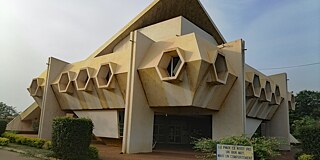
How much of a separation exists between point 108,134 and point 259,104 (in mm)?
10922

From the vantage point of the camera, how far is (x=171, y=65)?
13.9 m

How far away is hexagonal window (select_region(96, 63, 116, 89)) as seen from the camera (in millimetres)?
15547

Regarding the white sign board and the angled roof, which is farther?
the angled roof

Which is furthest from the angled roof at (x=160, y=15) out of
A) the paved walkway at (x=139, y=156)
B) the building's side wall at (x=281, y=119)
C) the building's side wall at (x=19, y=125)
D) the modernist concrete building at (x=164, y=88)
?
the building's side wall at (x=19, y=125)

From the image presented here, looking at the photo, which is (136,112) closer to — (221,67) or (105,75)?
(105,75)

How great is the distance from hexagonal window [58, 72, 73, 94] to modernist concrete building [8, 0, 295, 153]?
76mm

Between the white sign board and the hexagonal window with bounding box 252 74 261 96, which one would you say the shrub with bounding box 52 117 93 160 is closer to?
the white sign board

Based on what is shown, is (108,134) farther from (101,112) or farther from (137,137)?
(137,137)

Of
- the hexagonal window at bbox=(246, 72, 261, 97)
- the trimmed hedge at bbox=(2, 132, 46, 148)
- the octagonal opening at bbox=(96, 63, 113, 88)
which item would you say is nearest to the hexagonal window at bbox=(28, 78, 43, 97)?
the trimmed hedge at bbox=(2, 132, 46, 148)

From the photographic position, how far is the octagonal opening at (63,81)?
19.6m

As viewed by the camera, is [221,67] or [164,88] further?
[221,67]

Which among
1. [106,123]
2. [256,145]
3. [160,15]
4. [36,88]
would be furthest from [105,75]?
[256,145]

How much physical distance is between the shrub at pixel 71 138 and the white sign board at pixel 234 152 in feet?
17.8

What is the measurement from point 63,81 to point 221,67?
12.3 m
